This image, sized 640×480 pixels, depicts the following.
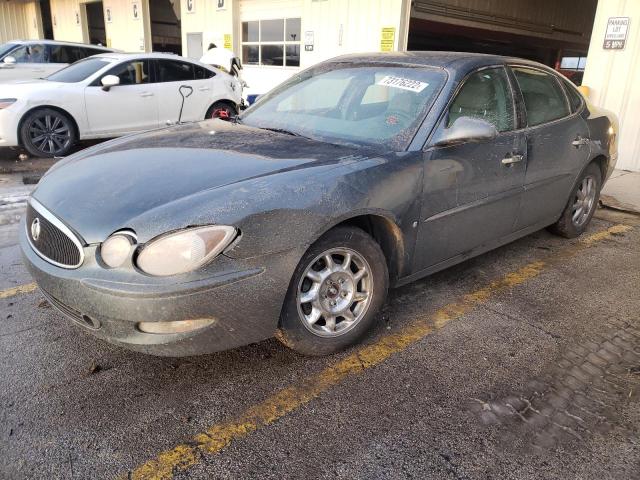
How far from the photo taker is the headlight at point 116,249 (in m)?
2.23

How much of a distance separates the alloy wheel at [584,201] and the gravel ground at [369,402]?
1490 mm

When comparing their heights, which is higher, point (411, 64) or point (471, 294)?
point (411, 64)

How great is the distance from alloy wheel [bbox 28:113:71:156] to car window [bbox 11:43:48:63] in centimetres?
398

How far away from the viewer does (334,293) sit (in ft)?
9.19

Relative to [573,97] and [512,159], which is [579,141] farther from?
[512,159]

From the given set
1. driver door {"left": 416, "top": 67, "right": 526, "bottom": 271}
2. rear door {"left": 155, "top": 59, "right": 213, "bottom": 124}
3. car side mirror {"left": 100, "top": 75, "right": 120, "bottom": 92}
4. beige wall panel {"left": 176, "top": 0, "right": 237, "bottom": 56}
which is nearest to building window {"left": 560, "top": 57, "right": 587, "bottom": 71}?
beige wall panel {"left": 176, "top": 0, "right": 237, "bottom": 56}

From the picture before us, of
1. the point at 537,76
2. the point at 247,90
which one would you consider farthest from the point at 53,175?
the point at 247,90

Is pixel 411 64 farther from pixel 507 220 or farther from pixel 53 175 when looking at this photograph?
pixel 53 175

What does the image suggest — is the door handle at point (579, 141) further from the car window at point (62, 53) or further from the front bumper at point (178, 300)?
the car window at point (62, 53)

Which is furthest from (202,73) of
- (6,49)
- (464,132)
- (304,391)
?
(304,391)

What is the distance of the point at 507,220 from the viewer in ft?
12.5

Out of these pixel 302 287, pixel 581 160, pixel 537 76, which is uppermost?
pixel 537 76

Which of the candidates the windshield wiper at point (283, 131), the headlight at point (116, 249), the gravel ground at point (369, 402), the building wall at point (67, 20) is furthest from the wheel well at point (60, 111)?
the building wall at point (67, 20)

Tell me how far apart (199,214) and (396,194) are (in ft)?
3.69
